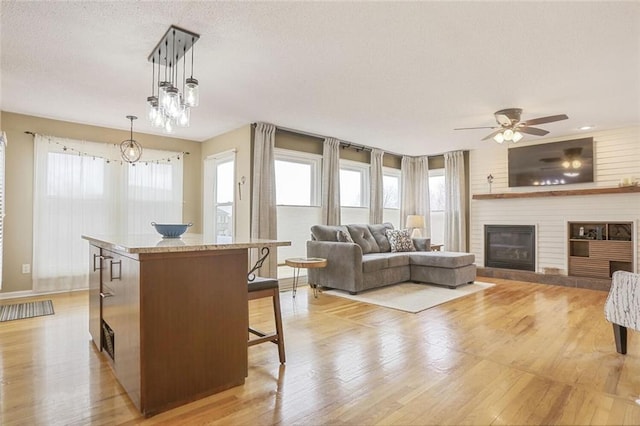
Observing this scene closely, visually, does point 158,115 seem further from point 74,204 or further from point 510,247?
point 510,247

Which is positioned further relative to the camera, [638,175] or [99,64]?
[638,175]

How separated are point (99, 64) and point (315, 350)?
3.03 meters

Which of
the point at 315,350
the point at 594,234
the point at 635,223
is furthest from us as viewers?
the point at 594,234

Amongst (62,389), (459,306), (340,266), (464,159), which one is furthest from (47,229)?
(464,159)

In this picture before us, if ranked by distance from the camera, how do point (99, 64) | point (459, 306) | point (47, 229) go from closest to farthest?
point (99, 64) < point (459, 306) < point (47, 229)

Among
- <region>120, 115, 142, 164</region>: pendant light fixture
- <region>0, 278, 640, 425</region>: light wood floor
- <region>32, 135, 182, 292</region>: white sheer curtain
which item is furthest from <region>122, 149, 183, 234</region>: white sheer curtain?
<region>0, 278, 640, 425</region>: light wood floor

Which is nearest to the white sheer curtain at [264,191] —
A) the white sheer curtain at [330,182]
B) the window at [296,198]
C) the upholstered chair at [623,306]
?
the window at [296,198]

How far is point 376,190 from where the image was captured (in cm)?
674

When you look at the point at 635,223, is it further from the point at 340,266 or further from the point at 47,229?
the point at 47,229

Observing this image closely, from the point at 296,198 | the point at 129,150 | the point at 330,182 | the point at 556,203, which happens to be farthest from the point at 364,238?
the point at 129,150

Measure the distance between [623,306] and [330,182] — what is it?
403 centimetres

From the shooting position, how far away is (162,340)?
1856 millimetres

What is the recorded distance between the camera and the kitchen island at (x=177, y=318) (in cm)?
181

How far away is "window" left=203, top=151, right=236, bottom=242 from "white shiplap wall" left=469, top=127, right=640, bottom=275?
452 centimetres
